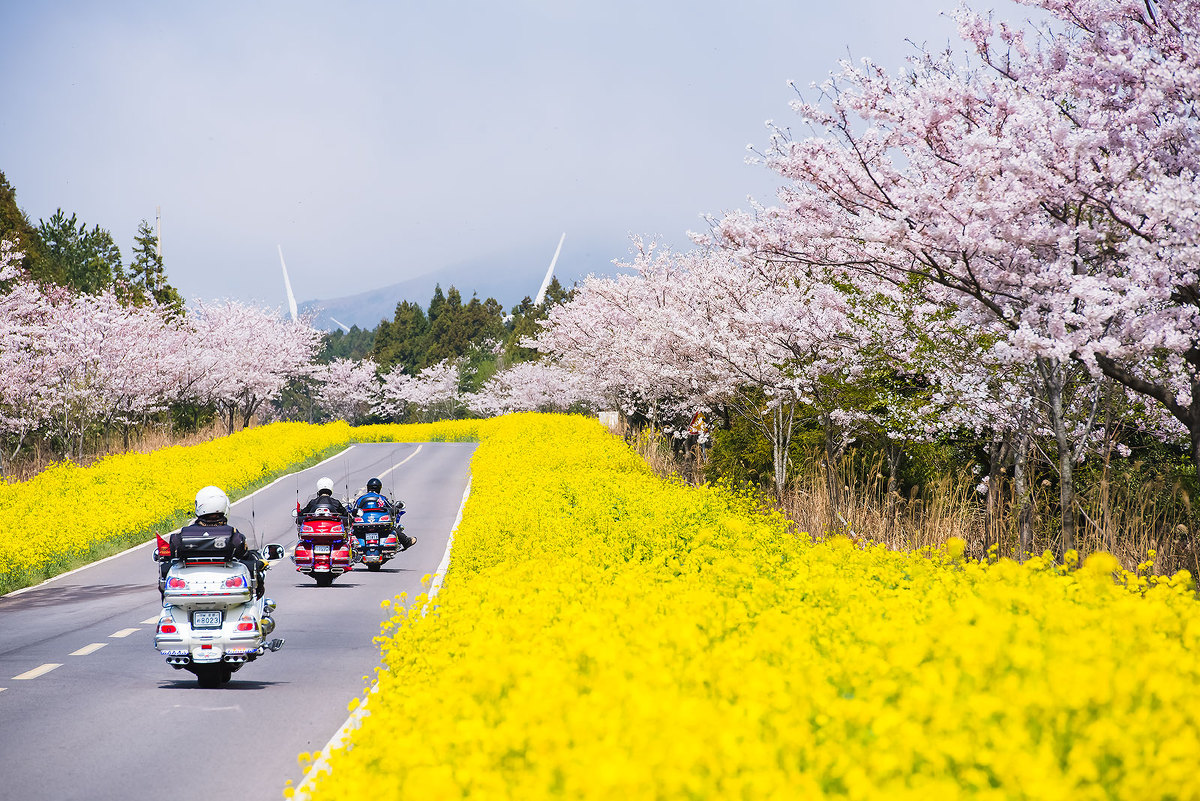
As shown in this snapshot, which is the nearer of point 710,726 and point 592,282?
point 710,726

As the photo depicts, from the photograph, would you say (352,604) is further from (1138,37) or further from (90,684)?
(1138,37)

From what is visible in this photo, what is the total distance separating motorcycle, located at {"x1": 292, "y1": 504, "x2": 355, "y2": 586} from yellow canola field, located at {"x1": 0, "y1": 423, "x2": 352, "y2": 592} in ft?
14.1

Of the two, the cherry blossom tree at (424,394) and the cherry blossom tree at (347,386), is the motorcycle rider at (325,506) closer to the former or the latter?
the cherry blossom tree at (424,394)

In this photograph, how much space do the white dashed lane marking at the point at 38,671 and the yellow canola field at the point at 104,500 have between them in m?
5.60

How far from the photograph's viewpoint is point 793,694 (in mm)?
3615

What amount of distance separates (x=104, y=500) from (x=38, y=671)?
40.2ft

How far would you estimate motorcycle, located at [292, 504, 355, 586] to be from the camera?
13.8 m

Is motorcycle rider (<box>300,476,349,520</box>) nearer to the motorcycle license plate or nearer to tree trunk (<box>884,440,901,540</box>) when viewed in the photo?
the motorcycle license plate

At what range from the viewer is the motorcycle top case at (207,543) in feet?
26.5

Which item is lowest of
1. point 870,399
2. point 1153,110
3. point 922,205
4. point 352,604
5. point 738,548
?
point 352,604

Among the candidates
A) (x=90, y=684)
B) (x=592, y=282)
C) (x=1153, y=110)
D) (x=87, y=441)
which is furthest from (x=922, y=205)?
(x=87, y=441)

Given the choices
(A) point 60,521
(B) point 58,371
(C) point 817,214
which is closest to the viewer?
(C) point 817,214

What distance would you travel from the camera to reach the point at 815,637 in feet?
15.9

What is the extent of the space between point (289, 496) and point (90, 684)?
1669cm
